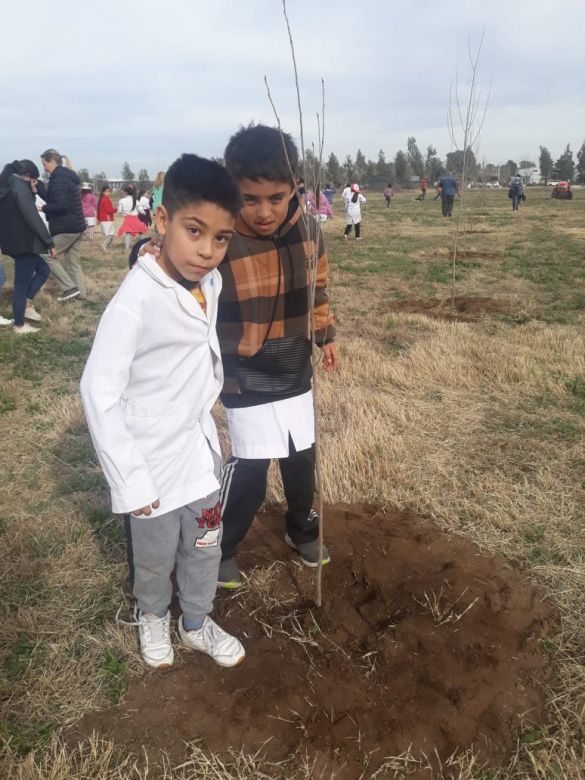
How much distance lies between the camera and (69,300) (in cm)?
828

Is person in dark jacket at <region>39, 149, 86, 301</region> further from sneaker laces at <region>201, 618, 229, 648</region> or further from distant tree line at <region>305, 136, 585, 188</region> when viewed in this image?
distant tree line at <region>305, 136, 585, 188</region>

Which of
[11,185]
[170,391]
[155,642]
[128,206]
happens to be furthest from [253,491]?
[128,206]

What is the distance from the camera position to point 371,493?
3.23 metres

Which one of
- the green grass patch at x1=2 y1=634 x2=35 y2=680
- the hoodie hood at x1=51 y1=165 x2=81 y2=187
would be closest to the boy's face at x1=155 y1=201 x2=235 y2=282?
the green grass patch at x1=2 y1=634 x2=35 y2=680

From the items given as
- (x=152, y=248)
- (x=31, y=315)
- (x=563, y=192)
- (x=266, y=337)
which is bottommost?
(x=31, y=315)

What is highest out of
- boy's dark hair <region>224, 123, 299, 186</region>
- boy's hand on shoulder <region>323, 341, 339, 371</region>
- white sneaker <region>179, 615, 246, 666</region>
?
boy's dark hair <region>224, 123, 299, 186</region>

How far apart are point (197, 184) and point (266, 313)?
65cm

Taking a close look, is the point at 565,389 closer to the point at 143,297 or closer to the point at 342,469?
the point at 342,469

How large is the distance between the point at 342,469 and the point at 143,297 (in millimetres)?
2071

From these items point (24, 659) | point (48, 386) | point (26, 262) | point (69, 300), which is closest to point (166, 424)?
point (24, 659)

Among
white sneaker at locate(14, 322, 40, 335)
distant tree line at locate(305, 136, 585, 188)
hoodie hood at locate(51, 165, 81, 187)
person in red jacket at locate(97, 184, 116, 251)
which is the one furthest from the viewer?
distant tree line at locate(305, 136, 585, 188)

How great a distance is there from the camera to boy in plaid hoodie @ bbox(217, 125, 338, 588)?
1.97 meters

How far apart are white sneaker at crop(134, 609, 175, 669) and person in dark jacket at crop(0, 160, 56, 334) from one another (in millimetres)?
5234

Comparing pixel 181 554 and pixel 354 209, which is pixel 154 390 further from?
pixel 354 209
